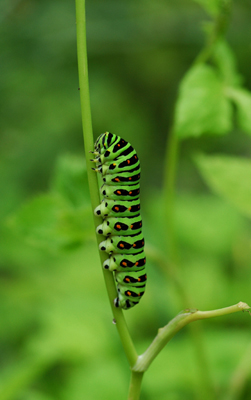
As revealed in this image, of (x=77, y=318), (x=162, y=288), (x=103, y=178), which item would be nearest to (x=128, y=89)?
(x=162, y=288)

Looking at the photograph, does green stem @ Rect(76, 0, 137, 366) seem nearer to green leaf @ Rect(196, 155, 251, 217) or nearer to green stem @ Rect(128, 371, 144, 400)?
green stem @ Rect(128, 371, 144, 400)

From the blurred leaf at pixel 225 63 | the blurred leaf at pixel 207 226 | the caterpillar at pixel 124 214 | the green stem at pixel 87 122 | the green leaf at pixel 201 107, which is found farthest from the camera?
the blurred leaf at pixel 207 226

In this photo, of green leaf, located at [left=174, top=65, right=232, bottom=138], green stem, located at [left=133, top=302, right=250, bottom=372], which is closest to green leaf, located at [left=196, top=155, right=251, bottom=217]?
green leaf, located at [left=174, top=65, right=232, bottom=138]

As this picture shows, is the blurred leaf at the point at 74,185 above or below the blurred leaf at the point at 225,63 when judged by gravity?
below

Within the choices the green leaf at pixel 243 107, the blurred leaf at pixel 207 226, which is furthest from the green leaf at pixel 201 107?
the blurred leaf at pixel 207 226

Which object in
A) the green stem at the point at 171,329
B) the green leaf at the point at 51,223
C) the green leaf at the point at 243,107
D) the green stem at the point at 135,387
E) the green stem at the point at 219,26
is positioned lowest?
the green stem at the point at 135,387

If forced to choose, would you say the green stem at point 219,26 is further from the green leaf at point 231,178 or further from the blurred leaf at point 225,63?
the green leaf at point 231,178
